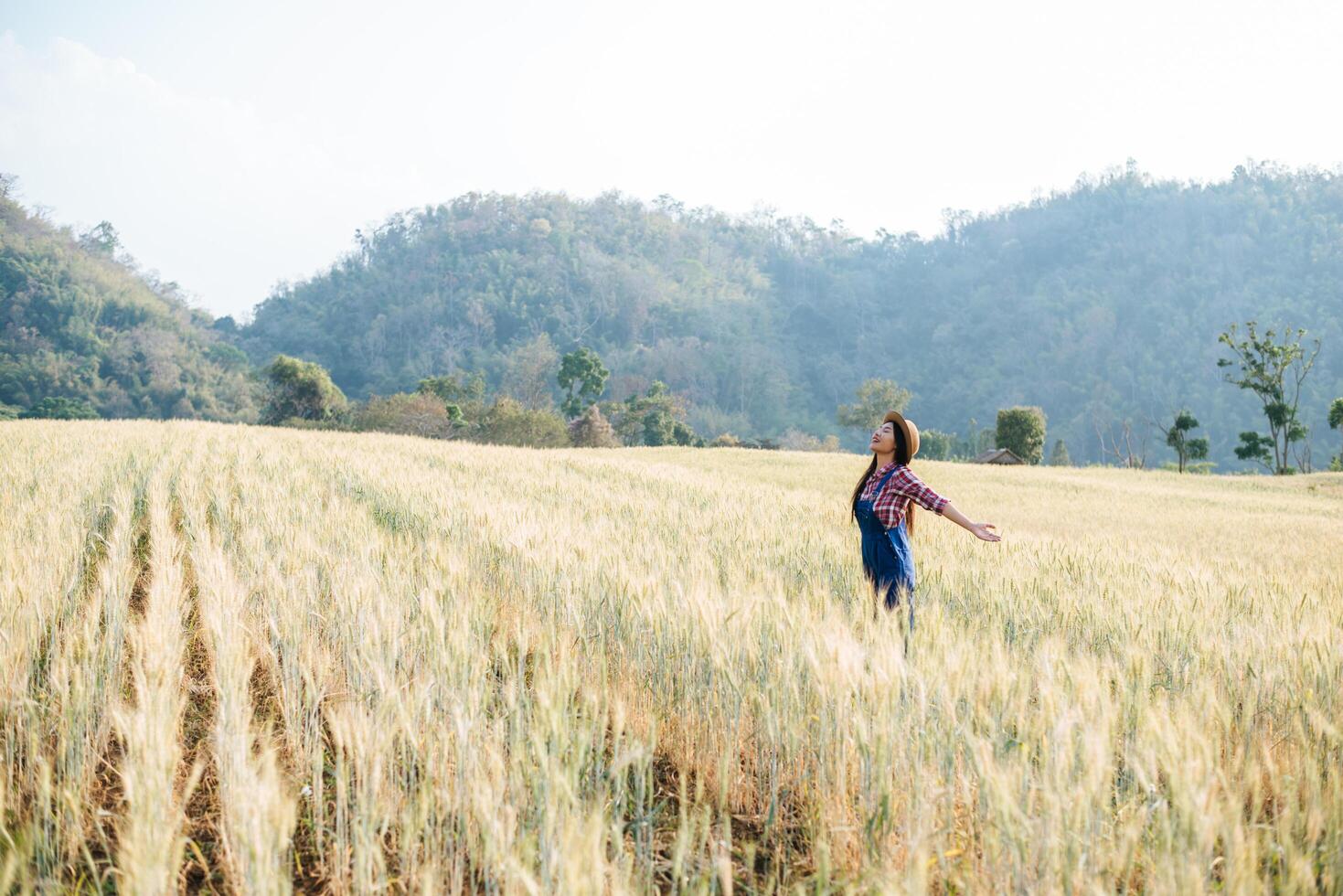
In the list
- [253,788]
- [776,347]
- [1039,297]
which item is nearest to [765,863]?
[253,788]

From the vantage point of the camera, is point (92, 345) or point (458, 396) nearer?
point (458, 396)

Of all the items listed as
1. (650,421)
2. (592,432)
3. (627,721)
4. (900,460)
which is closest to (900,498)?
(900,460)

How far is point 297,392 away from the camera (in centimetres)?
4897

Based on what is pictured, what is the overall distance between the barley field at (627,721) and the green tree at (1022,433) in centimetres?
3667

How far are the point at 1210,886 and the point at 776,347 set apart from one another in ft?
358

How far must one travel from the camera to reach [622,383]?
88.1 metres

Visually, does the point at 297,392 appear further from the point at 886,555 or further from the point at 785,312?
the point at 785,312

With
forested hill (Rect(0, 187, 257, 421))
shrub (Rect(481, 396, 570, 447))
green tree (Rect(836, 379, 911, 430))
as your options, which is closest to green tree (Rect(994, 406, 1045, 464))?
A: green tree (Rect(836, 379, 911, 430))

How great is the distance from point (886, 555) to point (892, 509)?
0.78 ft

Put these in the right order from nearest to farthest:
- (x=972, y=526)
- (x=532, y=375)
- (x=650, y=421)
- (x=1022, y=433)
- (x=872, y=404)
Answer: (x=972, y=526) < (x=1022, y=433) < (x=650, y=421) < (x=872, y=404) < (x=532, y=375)

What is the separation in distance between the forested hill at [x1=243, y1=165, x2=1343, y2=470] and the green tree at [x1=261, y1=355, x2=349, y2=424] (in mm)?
35750

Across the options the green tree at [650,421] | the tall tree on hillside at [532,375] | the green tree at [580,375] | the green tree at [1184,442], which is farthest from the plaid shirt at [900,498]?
the tall tree on hillside at [532,375]

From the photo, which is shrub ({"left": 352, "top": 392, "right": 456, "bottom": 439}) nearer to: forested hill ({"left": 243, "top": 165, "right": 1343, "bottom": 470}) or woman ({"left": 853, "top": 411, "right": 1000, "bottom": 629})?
forested hill ({"left": 243, "top": 165, "right": 1343, "bottom": 470})

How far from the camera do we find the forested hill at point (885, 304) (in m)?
92.2
